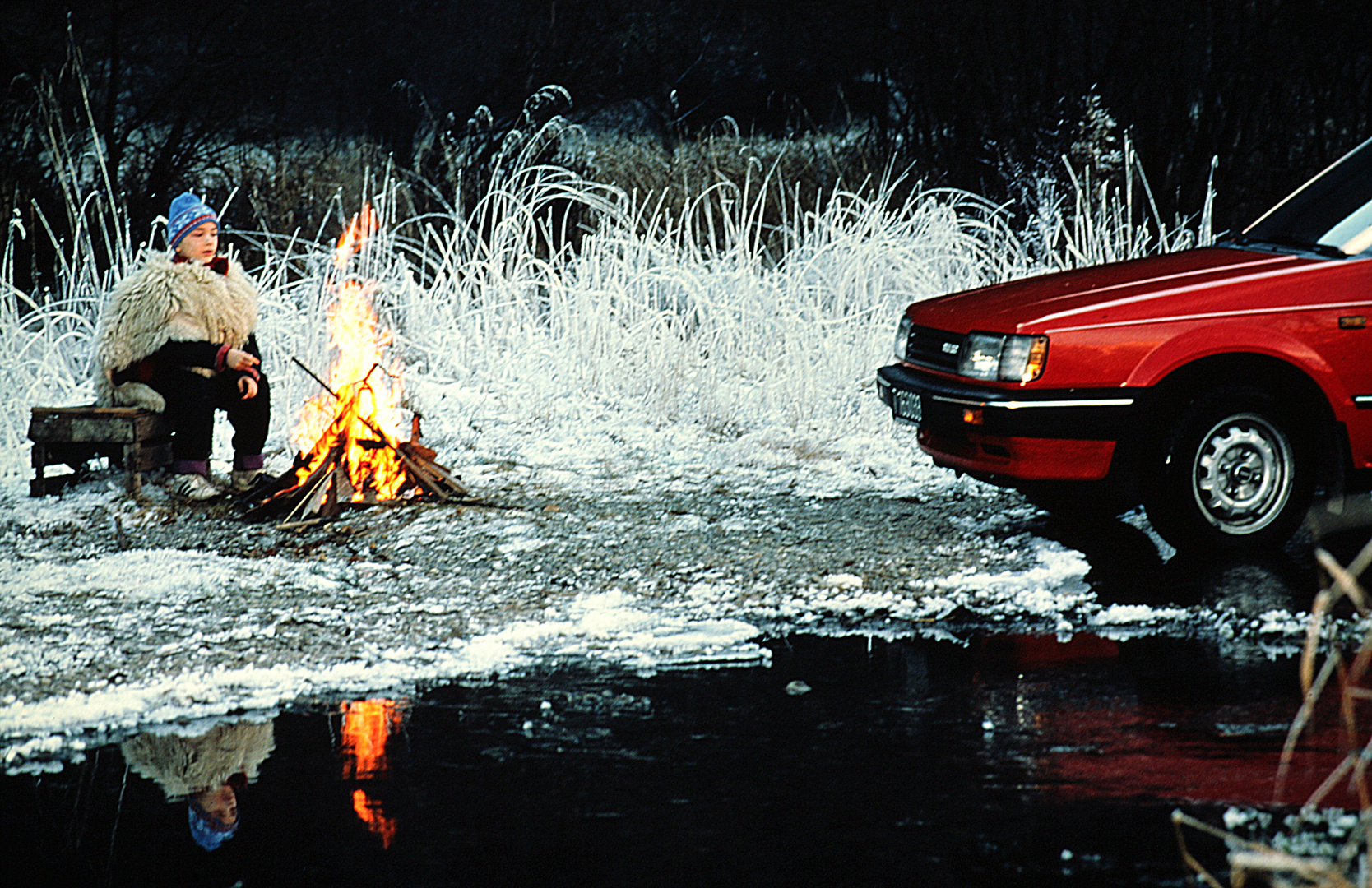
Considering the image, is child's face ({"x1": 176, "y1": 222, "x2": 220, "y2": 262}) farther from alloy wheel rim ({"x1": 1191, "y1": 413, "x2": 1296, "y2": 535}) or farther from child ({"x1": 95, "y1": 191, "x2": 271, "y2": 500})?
alloy wheel rim ({"x1": 1191, "y1": 413, "x2": 1296, "y2": 535})

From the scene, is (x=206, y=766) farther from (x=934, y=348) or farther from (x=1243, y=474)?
(x=1243, y=474)

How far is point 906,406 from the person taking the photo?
23.3 ft

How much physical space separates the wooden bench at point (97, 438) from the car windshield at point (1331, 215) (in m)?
5.31

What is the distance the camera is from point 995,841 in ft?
11.5

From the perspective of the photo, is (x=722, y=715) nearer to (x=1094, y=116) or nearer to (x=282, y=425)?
(x=282, y=425)

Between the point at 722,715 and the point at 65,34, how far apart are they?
1240 cm

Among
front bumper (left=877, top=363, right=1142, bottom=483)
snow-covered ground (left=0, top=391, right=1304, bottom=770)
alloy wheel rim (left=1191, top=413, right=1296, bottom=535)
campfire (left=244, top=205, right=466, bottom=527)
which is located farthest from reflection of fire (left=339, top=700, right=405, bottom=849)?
alloy wheel rim (left=1191, top=413, right=1296, bottom=535)

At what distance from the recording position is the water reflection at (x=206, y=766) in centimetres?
371

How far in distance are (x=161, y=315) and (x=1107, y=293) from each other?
4.37 metres

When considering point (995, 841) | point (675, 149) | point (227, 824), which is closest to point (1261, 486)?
point (995, 841)

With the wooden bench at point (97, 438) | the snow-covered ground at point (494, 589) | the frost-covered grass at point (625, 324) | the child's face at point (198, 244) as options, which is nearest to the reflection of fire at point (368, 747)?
the snow-covered ground at point (494, 589)

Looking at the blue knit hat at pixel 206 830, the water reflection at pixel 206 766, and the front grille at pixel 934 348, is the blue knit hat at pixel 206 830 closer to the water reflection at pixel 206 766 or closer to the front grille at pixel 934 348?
the water reflection at pixel 206 766


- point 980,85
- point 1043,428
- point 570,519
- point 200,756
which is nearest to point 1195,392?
point 1043,428

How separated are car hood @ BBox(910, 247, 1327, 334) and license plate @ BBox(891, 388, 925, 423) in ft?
1.10
